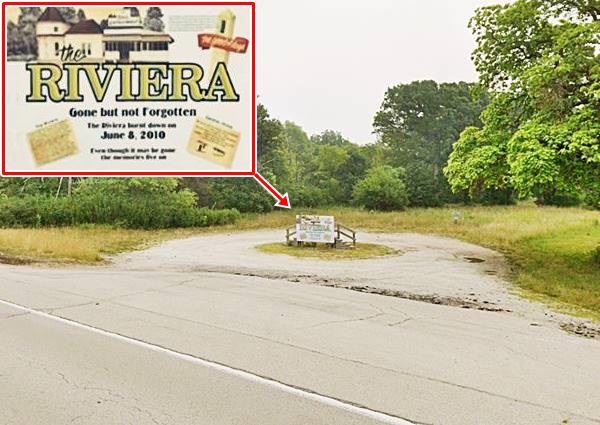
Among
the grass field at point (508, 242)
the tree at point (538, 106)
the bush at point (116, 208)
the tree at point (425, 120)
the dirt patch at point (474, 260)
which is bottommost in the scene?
the dirt patch at point (474, 260)

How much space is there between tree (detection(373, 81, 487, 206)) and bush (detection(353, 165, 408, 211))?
31.5ft

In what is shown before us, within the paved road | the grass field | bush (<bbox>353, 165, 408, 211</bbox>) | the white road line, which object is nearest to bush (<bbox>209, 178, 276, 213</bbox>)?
the grass field

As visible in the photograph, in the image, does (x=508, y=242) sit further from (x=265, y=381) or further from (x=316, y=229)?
(x=265, y=381)

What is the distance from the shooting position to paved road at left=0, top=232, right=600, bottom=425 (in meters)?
4.64

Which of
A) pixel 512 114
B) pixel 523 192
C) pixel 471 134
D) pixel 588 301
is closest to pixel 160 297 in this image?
pixel 588 301

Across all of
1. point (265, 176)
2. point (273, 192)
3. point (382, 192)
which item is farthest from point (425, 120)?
point (273, 192)

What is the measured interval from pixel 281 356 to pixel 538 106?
544 inches

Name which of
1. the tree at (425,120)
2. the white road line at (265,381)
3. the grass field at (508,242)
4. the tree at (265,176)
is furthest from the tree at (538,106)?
the tree at (425,120)

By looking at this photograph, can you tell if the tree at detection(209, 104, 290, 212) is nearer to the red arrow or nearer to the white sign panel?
the white sign panel

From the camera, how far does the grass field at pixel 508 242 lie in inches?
531

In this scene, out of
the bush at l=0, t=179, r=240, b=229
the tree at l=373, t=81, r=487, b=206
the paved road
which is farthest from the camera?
the tree at l=373, t=81, r=487, b=206

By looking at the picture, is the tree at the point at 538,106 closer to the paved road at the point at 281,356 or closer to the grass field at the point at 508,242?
the grass field at the point at 508,242

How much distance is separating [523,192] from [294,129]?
→ 87363mm

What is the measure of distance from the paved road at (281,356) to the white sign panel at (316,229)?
36.2ft
